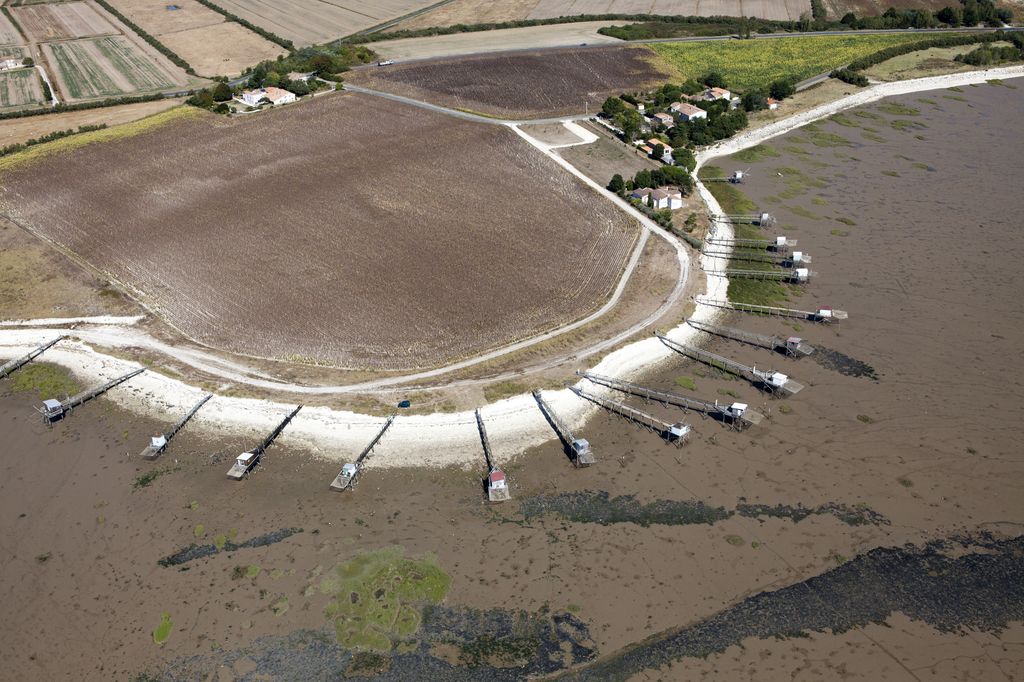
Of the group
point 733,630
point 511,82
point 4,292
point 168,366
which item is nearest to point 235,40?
point 511,82

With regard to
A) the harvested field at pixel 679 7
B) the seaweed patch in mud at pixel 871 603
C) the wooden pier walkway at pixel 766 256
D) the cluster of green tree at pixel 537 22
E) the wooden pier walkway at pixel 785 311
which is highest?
the harvested field at pixel 679 7

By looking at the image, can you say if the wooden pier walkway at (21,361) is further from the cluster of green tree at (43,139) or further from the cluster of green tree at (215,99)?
the cluster of green tree at (215,99)

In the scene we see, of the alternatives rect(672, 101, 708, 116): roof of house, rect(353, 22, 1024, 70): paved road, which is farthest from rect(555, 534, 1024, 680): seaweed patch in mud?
rect(353, 22, 1024, 70): paved road

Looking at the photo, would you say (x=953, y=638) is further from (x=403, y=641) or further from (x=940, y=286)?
(x=940, y=286)

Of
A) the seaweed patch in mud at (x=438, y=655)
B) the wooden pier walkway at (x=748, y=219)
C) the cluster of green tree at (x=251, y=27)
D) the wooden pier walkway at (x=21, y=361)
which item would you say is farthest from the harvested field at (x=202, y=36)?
the seaweed patch in mud at (x=438, y=655)

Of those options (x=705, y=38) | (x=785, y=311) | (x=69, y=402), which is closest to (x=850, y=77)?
(x=705, y=38)

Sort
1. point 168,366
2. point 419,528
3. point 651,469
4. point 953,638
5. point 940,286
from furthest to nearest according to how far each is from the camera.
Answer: point 940,286, point 168,366, point 651,469, point 419,528, point 953,638

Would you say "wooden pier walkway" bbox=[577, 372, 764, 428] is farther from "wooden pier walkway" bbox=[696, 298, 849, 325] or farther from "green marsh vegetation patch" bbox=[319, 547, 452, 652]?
"green marsh vegetation patch" bbox=[319, 547, 452, 652]
